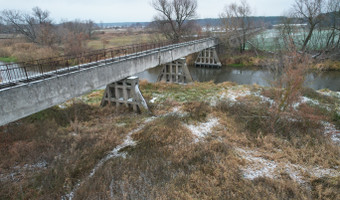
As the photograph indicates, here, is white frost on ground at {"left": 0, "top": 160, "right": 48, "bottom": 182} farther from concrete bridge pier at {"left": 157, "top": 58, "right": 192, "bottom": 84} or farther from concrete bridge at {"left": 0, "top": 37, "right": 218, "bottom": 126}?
concrete bridge pier at {"left": 157, "top": 58, "right": 192, "bottom": 84}

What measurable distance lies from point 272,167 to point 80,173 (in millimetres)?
7762

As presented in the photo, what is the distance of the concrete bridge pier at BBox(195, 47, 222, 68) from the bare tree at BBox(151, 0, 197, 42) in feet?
18.0

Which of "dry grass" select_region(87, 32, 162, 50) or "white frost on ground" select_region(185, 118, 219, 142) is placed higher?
"dry grass" select_region(87, 32, 162, 50)

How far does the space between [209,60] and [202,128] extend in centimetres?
2504

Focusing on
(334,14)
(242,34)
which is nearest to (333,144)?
(334,14)

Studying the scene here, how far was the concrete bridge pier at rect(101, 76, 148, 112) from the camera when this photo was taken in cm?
1479

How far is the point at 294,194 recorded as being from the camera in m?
7.16

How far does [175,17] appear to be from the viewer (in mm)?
39781

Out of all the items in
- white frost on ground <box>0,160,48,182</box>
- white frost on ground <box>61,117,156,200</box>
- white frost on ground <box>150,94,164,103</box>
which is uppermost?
white frost on ground <box>0,160,48,182</box>

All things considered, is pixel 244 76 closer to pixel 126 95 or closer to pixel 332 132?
pixel 332 132

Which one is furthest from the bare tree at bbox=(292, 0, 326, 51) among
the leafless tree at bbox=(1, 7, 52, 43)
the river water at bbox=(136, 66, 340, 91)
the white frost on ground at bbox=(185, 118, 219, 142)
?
the leafless tree at bbox=(1, 7, 52, 43)

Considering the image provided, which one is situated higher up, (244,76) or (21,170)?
(21,170)

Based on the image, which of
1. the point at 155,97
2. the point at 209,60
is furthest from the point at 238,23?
the point at 155,97

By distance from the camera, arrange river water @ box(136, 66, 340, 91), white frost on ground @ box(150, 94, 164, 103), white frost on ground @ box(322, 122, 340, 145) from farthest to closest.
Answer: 1. river water @ box(136, 66, 340, 91)
2. white frost on ground @ box(150, 94, 164, 103)
3. white frost on ground @ box(322, 122, 340, 145)
